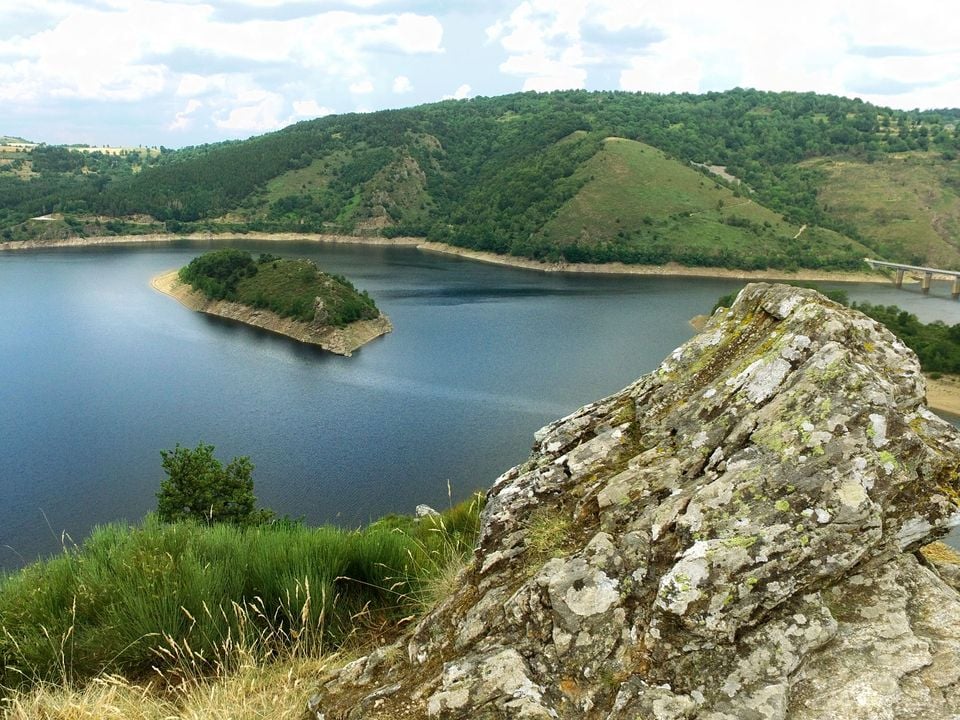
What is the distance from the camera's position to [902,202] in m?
147

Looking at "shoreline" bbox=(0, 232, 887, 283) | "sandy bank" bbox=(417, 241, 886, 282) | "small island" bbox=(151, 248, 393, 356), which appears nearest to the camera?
"small island" bbox=(151, 248, 393, 356)

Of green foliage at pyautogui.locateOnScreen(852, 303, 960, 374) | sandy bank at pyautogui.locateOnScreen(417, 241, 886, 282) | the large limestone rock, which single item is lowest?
green foliage at pyautogui.locateOnScreen(852, 303, 960, 374)

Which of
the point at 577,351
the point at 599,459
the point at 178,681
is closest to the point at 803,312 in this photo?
the point at 599,459

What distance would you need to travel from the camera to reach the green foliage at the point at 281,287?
250ft

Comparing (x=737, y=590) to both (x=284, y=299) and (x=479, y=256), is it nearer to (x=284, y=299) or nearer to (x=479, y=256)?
(x=284, y=299)

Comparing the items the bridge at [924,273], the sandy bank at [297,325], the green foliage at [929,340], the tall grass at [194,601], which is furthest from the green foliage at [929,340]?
the tall grass at [194,601]

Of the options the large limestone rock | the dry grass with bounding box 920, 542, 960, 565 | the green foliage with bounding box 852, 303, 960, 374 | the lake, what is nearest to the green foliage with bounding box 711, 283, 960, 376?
the green foliage with bounding box 852, 303, 960, 374

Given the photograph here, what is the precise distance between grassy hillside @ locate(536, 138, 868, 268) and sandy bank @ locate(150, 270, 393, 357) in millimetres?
61940

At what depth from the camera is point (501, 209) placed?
516 feet

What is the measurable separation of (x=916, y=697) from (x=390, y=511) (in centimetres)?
3130

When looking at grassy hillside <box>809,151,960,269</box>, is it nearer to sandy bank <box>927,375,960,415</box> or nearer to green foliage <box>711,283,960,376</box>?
green foliage <box>711,283,960,376</box>

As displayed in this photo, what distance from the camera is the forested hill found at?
429 ft

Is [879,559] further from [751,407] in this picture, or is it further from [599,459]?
[599,459]

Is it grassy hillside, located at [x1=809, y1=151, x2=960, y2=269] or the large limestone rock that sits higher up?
grassy hillside, located at [x1=809, y1=151, x2=960, y2=269]
